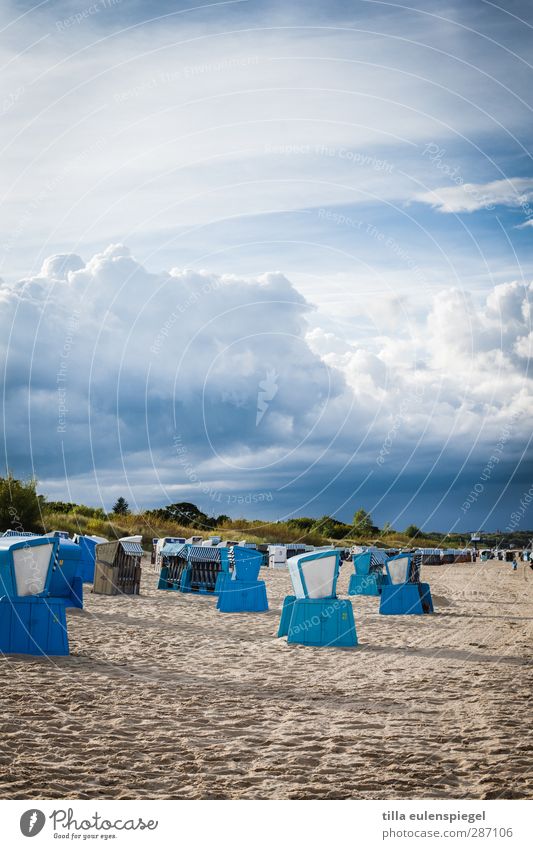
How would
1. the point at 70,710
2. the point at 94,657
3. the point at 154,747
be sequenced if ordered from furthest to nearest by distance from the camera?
the point at 94,657
the point at 70,710
the point at 154,747

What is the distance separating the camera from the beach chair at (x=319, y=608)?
14.6 meters

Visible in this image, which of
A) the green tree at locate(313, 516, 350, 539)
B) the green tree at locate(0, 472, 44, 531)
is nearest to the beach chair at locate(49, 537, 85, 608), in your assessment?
the green tree at locate(0, 472, 44, 531)

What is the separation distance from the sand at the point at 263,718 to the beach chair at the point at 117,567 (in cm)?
704

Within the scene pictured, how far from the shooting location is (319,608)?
47.9 ft

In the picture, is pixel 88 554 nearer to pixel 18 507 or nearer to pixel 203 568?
pixel 203 568

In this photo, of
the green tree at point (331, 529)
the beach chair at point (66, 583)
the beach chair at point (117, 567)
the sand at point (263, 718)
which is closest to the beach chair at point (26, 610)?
the sand at point (263, 718)

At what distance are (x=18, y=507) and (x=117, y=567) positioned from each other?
22.2 metres

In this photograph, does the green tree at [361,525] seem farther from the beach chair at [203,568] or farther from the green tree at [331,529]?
the beach chair at [203,568]

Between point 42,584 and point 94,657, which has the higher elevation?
point 42,584

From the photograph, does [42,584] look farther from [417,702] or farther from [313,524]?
[313,524]

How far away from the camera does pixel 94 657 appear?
1254cm

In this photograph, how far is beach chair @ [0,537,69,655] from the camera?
12.2 metres

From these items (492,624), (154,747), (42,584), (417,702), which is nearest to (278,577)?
(492,624)
